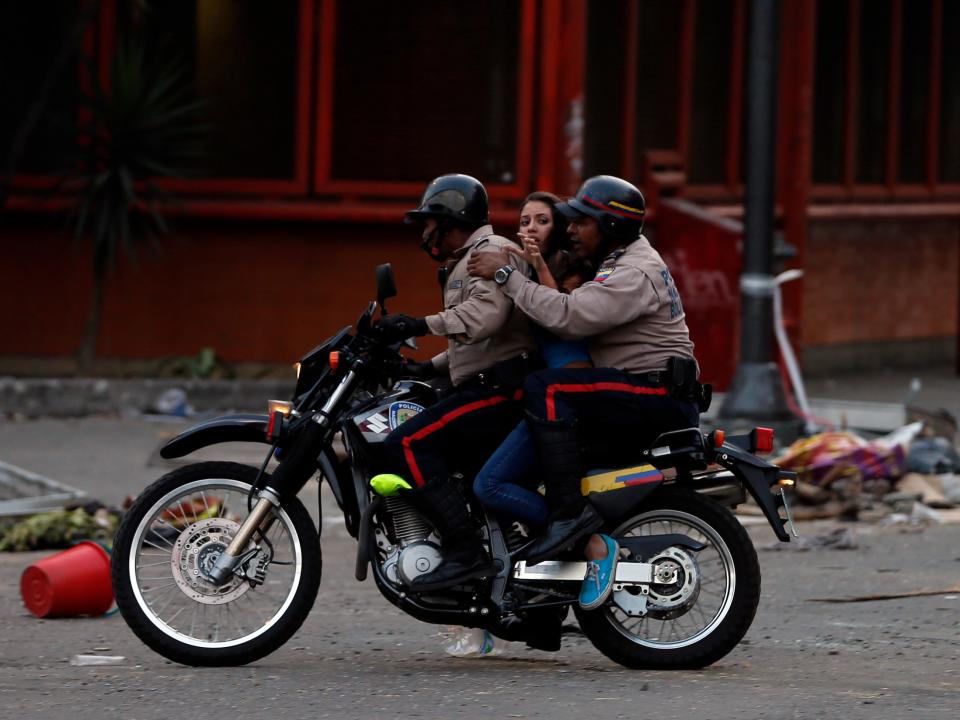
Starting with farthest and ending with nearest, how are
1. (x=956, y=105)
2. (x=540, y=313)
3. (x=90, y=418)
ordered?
1. (x=956, y=105)
2. (x=90, y=418)
3. (x=540, y=313)

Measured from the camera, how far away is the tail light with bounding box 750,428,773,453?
586 cm

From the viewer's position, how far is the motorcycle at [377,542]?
5.87 metres

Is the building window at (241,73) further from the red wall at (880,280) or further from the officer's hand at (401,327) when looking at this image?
the officer's hand at (401,327)

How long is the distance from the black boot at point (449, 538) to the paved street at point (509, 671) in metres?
0.32

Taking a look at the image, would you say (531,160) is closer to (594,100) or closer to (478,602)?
(594,100)

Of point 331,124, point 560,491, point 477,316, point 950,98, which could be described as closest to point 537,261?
point 477,316

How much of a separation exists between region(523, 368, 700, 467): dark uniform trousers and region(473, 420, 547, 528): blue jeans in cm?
13

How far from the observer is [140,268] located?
43.6ft

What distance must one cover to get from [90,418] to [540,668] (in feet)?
23.9

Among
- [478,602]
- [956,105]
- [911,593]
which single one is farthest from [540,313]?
[956,105]

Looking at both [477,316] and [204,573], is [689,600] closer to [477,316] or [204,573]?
[477,316]

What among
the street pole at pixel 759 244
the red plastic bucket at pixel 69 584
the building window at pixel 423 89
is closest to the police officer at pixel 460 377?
the red plastic bucket at pixel 69 584

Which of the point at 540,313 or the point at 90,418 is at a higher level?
the point at 540,313

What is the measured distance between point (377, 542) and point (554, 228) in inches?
46.9
